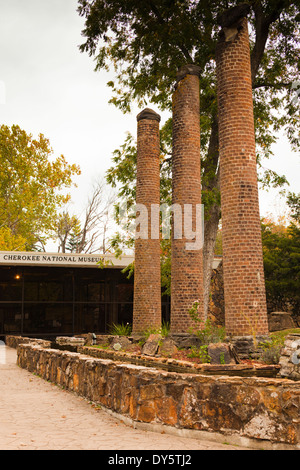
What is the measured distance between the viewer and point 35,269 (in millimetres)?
25734

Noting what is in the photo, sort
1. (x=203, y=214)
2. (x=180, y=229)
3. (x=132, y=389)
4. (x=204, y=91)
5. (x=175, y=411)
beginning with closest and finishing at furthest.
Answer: (x=175, y=411), (x=132, y=389), (x=180, y=229), (x=203, y=214), (x=204, y=91)

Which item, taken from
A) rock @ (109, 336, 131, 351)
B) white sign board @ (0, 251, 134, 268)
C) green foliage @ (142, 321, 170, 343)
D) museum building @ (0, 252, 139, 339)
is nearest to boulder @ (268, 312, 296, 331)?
white sign board @ (0, 251, 134, 268)

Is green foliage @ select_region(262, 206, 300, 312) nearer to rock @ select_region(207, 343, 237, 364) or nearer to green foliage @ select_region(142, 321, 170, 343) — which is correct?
green foliage @ select_region(142, 321, 170, 343)

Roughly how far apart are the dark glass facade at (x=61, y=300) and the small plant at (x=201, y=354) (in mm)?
13924

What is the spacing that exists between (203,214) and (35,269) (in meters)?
12.6

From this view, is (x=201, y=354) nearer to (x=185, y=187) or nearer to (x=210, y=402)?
(x=185, y=187)

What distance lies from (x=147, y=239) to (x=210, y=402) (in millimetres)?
12365

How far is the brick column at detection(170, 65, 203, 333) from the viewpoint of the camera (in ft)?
46.8

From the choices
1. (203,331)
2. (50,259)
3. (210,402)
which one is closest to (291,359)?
(203,331)

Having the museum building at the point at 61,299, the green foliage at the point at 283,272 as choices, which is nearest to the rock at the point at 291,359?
the green foliage at the point at 283,272

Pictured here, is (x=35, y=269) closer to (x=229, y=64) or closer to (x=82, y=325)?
(x=82, y=325)

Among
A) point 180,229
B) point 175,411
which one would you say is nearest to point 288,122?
point 180,229

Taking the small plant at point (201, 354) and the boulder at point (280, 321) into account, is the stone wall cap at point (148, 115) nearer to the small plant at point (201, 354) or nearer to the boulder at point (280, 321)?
the small plant at point (201, 354)

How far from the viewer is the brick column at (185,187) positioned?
1427 cm
